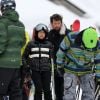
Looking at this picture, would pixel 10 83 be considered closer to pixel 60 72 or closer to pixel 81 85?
pixel 81 85

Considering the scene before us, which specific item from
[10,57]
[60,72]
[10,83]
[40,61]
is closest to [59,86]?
[60,72]

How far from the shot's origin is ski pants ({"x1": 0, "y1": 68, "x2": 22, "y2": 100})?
7.98 meters

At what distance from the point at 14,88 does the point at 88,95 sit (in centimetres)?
165

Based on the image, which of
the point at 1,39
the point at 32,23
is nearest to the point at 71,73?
the point at 1,39

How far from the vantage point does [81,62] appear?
30.0ft

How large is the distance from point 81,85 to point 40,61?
85 cm

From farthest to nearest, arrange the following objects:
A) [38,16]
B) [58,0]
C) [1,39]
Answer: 1. [58,0]
2. [38,16]
3. [1,39]

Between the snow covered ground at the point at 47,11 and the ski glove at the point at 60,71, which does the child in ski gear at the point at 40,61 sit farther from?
the snow covered ground at the point at 47,11

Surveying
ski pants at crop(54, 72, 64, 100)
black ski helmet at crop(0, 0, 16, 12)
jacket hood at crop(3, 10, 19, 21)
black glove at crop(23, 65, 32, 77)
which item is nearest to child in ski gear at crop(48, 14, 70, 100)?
ski pants at crop(54, 72, 64, 100)

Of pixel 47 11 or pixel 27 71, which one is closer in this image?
pixel 27 71

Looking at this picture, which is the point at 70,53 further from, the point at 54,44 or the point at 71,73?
the point at 54,44

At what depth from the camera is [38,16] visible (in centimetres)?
1895

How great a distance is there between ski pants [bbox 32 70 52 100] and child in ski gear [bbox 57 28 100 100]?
1.73 feet

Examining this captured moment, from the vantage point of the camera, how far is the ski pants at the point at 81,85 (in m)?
9.18
